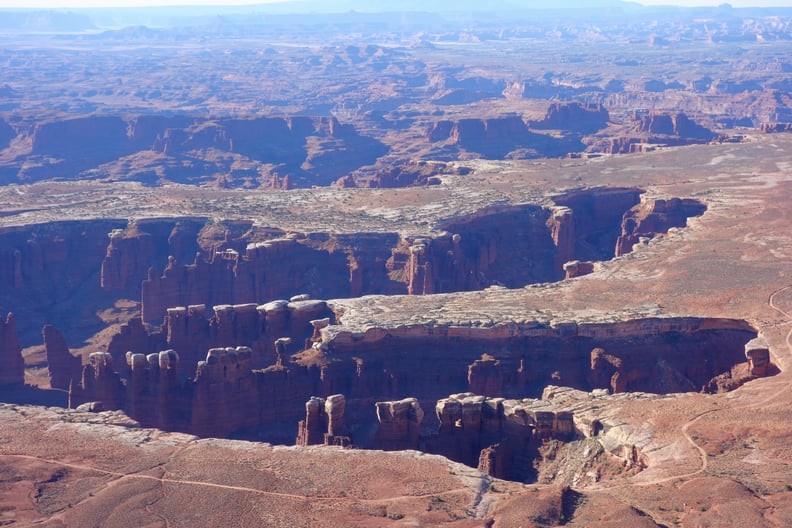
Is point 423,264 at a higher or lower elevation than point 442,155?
higher

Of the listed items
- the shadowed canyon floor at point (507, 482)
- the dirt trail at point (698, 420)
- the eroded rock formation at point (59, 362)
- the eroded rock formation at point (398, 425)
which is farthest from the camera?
the eroded rock formation at point (59, 362)

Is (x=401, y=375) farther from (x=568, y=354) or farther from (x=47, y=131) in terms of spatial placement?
(x=47, y=131)

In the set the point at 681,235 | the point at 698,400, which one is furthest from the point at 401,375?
the point at 681,235

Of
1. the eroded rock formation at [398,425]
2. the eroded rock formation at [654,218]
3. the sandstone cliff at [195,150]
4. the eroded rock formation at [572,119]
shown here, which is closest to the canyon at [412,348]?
the eroded rock formation at [398,425]

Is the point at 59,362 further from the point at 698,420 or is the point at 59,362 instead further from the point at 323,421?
the point at 698,420

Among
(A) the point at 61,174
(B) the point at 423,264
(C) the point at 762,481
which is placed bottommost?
(A) the point at 61,174

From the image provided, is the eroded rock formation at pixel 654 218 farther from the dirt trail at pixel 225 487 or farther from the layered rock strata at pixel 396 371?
the dirt trail at pixel 225 487

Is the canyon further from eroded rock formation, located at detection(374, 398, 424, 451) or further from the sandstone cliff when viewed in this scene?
the sandstone cliff

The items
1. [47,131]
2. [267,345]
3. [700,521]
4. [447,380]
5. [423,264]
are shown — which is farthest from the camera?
[47,131]

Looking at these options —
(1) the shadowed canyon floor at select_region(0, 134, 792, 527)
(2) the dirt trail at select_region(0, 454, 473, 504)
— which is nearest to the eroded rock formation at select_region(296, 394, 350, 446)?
(1) the shadowed canyon floor at select_region(0, 134, 792, 527)
